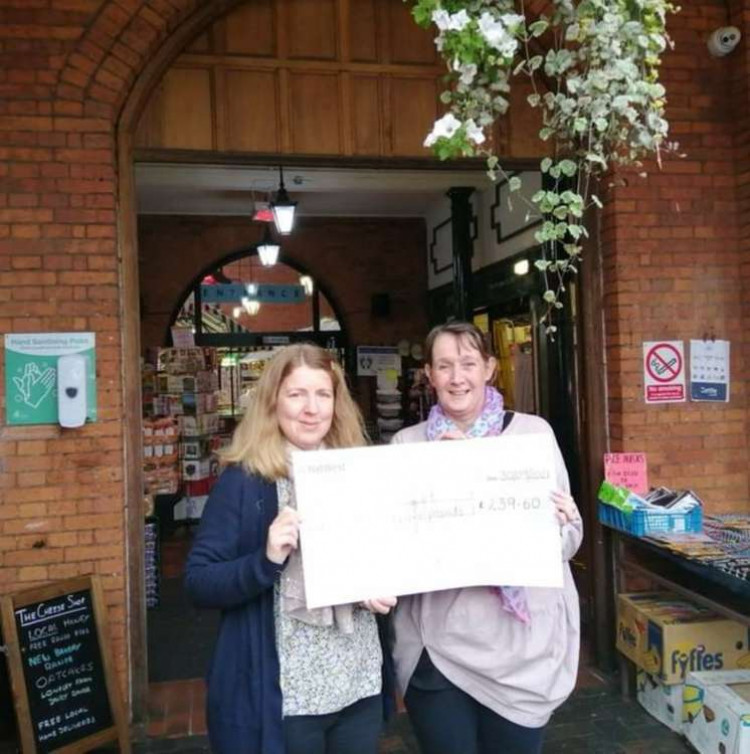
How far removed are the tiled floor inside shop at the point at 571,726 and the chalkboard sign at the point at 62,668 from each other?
370 mm

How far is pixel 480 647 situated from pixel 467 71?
177 cm

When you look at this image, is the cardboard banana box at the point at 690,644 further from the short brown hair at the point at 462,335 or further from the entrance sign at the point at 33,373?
the entrance sign at the point at 33,373

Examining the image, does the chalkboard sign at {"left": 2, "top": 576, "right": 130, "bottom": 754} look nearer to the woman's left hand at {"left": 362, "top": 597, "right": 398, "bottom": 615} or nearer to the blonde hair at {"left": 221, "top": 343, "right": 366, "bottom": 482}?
the blonde hair at {"left": 221, "top": 343, "right": 366, "bottom": 482}

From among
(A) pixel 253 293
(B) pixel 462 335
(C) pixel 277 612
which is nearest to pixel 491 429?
(B) pixel 462 335

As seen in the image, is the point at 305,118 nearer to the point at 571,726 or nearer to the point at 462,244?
the point at 571,726

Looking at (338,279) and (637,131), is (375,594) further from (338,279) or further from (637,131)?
(338,279)

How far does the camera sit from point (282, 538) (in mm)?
1792

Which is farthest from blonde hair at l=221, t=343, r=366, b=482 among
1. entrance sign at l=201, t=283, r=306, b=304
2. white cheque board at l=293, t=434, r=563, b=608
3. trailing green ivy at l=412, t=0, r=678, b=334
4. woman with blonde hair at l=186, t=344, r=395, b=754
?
entrance sign at l=201, t=283, r=306, b=304

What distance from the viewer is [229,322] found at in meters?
10.4

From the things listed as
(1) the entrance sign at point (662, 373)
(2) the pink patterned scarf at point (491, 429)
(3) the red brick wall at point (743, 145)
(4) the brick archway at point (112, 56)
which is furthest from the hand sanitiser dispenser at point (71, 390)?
(3) the red brick wall at point (743, 145)

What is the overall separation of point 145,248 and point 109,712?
23.9ft

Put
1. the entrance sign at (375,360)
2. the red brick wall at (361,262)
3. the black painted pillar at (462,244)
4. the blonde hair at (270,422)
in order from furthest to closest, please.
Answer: the red brick wall at (361,262) < the entrance sign at (375,360) < the black painted pillar at (462,244) < the blonde hair at (270,422)

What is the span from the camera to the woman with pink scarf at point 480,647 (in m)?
2.12

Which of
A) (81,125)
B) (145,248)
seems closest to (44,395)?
(81,125)
